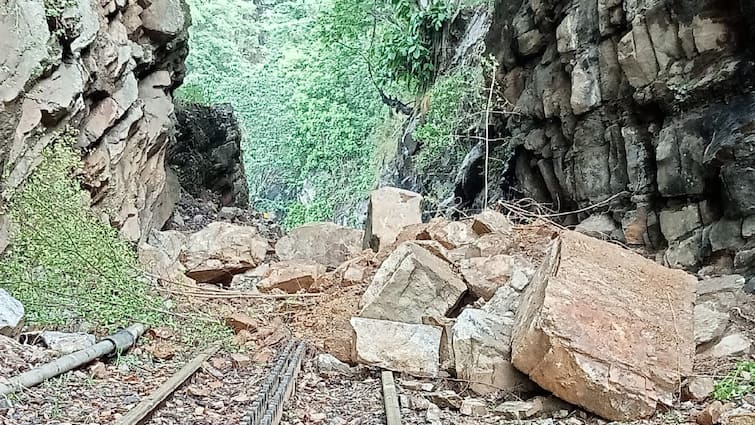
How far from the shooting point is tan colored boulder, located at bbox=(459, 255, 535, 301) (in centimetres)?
694

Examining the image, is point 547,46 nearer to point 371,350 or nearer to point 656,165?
point 656,165

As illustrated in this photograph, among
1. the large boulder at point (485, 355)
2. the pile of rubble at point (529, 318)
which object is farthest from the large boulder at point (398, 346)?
the large boulder at point (485, 355)

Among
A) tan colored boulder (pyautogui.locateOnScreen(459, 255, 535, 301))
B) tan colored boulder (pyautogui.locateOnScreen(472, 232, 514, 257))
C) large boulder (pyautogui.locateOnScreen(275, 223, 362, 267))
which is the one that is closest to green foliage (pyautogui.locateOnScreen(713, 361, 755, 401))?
tan colored boulder (pyautogui.locateOnScreen(459, 255, 535, 301))

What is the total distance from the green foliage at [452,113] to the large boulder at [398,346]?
9.04 meters

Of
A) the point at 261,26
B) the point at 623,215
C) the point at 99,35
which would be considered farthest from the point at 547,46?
the point at 261,26

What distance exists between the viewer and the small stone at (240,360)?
6.09 m

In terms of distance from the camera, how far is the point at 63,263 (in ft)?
20.9

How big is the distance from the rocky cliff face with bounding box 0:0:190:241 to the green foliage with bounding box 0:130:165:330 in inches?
10.1

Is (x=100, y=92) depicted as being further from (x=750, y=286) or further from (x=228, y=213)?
(x=228, y=213)

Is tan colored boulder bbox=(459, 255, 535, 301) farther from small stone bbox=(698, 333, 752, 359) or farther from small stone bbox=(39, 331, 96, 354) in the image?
small stone bbox=(39, 331, 96, 354)

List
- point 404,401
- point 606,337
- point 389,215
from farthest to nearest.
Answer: point 389,215 → point 404,401 → point 606,337

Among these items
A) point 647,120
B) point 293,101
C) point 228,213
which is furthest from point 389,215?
point 293,101

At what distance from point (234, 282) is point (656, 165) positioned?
649 cm

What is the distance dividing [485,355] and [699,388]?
156 centimetres
